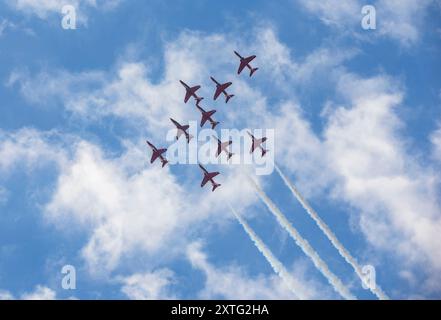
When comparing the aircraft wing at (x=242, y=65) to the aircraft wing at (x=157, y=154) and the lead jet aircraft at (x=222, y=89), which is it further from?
the aircraft wing at (x=157, y=154)

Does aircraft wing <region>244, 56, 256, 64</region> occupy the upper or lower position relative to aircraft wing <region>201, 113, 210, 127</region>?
upper

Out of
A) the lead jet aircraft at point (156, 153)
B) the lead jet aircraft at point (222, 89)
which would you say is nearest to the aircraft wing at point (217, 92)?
the lead jet aircraft at point (222, 89)

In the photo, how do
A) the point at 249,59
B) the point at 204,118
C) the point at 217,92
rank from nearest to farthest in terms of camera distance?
the point at 204,118 < the point at 249,59 < the point at 217,92

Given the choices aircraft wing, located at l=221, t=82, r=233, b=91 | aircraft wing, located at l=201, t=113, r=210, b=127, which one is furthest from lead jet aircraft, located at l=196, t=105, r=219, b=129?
aircraft wing, located at l=221, t=82, r=233, b=91

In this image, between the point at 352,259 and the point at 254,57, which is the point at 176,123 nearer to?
the point at 254,57

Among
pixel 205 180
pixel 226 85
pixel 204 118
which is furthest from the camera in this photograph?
pixel 226 85

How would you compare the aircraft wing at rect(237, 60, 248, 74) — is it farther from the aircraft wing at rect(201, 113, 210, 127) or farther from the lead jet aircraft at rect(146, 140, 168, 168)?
the lead jet aircraft at rect(146, 140, 168, 168)

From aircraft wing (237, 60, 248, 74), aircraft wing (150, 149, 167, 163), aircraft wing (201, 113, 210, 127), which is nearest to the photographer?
aircraft wing (201, 113, 210, 127)

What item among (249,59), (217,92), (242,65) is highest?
(249,59)

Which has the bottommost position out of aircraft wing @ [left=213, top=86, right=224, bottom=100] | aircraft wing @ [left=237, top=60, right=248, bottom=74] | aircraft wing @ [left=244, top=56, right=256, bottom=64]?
aircraft wing @ [left=213, top=86, right=224, bottom=100]

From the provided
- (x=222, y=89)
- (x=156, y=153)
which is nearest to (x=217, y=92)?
(x=222, y=89)

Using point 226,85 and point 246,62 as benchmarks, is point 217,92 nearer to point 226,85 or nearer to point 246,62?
point 226,85
